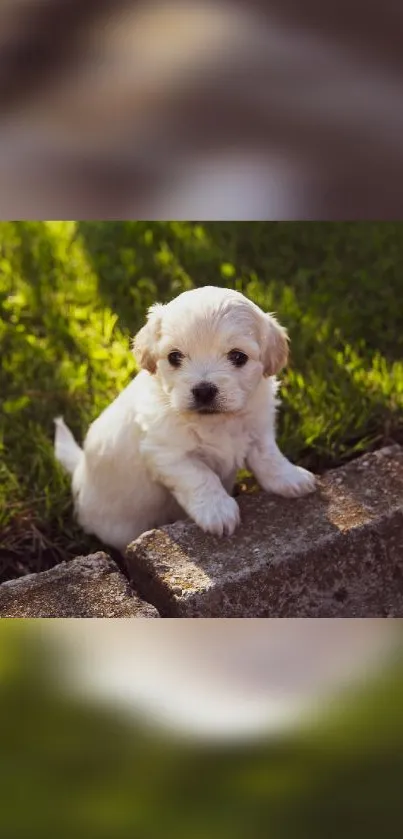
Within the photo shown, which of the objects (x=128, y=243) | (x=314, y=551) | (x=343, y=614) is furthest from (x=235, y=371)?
(x=128, y=243)

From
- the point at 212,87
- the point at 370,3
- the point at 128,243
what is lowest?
the point at 128,243

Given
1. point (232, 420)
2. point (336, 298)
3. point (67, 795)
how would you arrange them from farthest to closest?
point (336, 298) → point (232, 420) → point (67, 795)

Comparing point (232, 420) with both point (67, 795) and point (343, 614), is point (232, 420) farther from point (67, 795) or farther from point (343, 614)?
point (67, 795)

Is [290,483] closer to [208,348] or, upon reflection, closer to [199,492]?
[199,492]

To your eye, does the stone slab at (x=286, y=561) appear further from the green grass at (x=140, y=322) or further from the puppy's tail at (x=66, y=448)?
the puppy's tail at (x=66, y=448)

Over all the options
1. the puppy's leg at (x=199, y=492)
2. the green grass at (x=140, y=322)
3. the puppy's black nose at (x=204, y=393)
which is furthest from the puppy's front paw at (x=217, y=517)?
the green grass at (x=140, y=322)

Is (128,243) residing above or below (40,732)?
above

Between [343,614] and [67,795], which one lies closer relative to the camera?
[67,795]
